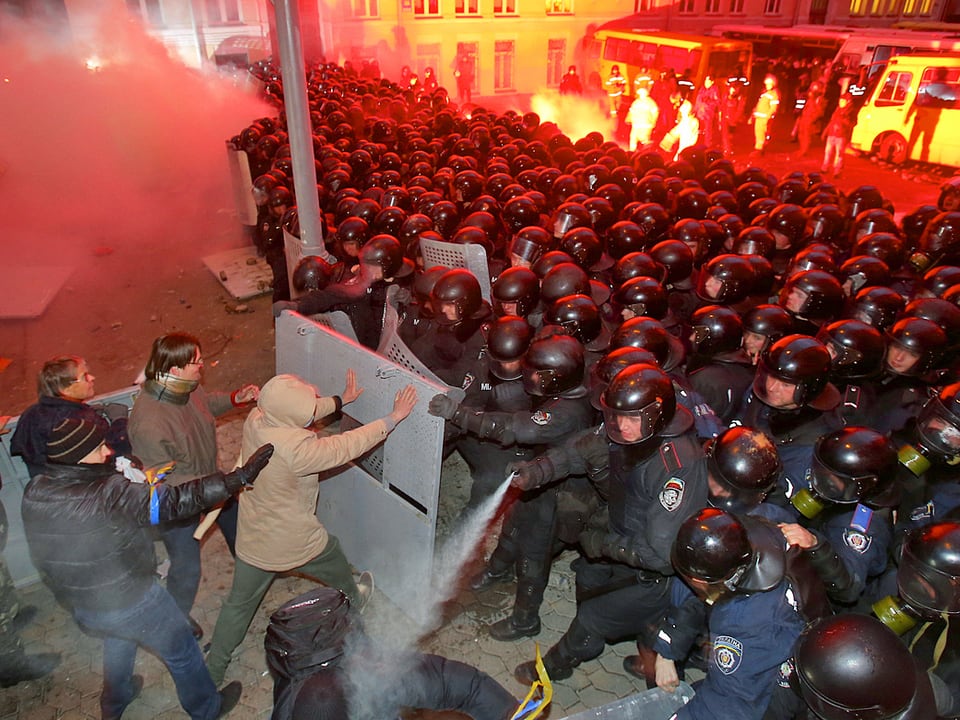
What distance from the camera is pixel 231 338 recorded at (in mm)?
8961

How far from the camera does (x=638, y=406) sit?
3.34 meters

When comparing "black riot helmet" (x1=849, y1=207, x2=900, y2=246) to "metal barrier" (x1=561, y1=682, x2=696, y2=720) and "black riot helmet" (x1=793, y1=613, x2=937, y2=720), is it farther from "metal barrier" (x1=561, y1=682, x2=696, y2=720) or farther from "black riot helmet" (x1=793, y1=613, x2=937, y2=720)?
"black riot helmet" (x1=793, y1=613, x2=937, y2=720)

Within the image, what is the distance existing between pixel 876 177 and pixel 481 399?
1656 centimetres

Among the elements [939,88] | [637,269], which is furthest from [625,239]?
[939,88]

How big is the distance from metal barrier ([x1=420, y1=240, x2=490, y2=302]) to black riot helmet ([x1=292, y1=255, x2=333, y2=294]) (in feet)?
→ 3.33

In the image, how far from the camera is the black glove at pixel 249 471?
3.20 meters

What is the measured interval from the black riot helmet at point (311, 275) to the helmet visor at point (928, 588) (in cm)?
484

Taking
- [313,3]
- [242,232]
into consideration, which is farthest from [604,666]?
[313,3]

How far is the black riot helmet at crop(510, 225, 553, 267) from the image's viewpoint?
248 inches

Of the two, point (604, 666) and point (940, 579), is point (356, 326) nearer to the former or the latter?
point (604, 666)

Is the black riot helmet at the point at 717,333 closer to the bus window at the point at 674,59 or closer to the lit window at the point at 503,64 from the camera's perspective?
the bus window at the point at 674,59

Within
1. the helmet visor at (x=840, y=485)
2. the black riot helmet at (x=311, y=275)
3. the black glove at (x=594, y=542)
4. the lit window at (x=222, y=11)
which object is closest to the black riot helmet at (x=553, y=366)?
the black glove at (x=594, y=542)

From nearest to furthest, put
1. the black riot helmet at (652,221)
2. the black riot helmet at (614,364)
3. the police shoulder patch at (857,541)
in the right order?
1. the police shoulder patch at (857,541)
2. the black riot helmet at (614,364)
3. the black riot helmet at (652,221)

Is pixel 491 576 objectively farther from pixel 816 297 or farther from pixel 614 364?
pixel 816 297
